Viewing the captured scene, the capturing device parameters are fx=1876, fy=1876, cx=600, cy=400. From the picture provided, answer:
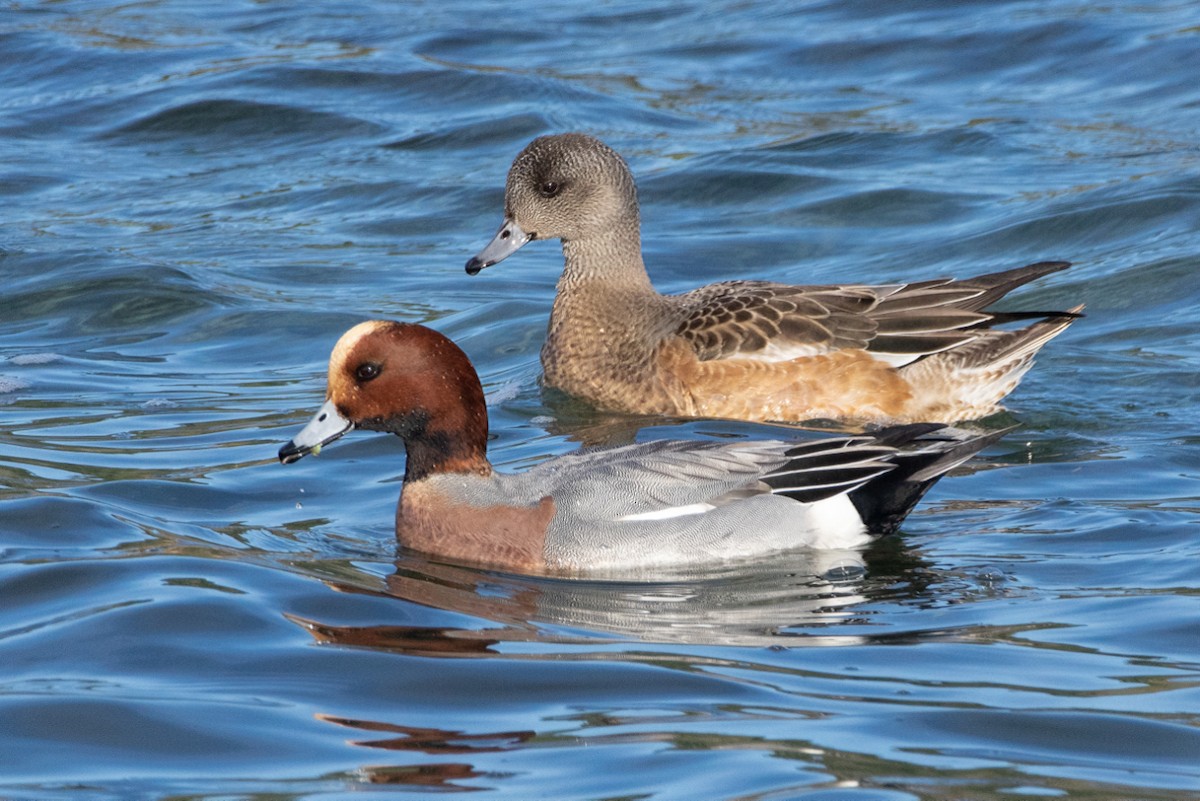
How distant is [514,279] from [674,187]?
187cm

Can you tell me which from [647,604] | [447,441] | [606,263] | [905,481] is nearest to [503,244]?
[606,263]

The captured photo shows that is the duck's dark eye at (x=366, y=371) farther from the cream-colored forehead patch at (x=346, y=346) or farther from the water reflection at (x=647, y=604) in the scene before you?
the water reflection at (x=647, y=604)

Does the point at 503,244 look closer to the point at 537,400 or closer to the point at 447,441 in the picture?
the point at 537,400

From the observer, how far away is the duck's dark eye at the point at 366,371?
20.3 ft

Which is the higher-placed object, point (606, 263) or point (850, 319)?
point (606, 263)

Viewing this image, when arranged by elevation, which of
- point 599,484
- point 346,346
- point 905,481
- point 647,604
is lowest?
point 647,604

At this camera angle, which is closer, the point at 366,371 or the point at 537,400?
the point at 366,371

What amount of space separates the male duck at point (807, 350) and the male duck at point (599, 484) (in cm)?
188

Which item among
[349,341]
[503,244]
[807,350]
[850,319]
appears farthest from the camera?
[503,244]

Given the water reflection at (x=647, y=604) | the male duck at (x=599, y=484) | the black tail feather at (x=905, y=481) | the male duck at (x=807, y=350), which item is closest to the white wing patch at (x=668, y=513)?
the male duck at (x=599, y=484)

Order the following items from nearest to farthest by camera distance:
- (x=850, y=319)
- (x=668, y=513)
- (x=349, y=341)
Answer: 1. (x=668, y=513)
2. (x=349, y=341)
3. (x=850, y=319)

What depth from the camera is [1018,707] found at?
457 centimetres

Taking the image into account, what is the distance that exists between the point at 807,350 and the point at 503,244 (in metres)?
1.71

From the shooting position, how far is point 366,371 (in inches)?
244
